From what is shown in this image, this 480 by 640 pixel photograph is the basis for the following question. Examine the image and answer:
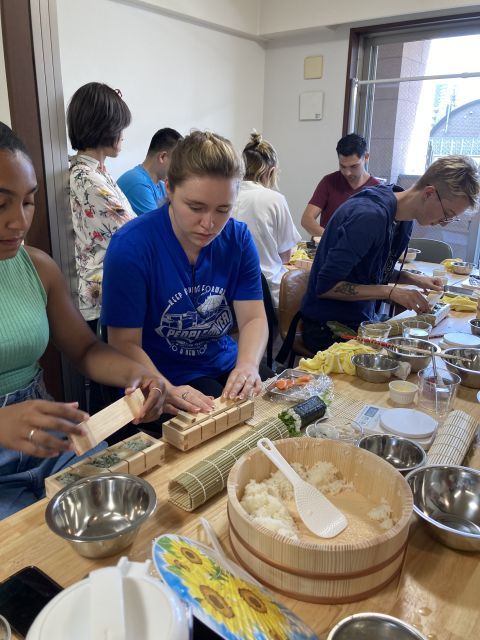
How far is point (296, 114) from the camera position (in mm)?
5227

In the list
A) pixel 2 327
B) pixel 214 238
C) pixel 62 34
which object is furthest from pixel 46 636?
pixel 62 34

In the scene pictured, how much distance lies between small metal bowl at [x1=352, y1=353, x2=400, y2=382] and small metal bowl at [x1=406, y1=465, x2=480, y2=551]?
555 millimetres

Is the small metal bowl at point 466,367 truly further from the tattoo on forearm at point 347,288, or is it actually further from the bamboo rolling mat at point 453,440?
the tattoo on forearm at point 347,288

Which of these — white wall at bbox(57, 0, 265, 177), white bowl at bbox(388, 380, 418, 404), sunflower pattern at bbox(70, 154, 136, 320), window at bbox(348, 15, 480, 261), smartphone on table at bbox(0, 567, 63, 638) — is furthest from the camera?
window at bbox(348, 15, 480, 261)

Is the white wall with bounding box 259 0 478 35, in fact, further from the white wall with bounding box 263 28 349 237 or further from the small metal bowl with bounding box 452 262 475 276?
the small metal bowl with bounding box 452 262 475 276

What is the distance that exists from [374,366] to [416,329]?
429mm

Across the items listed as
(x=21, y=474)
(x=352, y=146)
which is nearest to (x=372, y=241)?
(x=21, y=474)

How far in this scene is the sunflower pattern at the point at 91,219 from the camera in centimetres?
222

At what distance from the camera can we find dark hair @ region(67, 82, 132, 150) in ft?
7.73

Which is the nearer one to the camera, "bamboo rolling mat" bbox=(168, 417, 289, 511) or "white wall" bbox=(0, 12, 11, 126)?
"bamboo rolling mat" bbox=(168, 417, 289, 511)

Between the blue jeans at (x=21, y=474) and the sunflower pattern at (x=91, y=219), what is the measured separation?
106 centimetres

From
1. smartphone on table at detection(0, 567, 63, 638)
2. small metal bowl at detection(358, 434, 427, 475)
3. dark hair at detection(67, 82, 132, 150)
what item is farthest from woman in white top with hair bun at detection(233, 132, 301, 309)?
smartphone on table at detection(0, 567, 63, 638)

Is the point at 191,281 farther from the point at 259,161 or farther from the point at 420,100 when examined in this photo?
the point at 420,100

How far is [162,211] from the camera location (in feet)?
5.37
